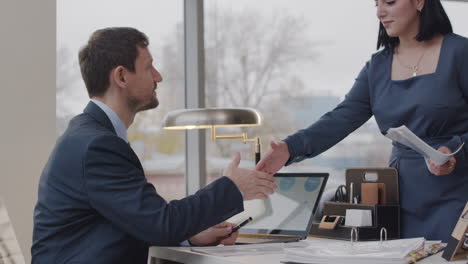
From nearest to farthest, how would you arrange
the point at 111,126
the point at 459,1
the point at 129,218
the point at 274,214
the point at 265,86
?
the point at 129,218, the point at 111,126, the point at 274,214, the point at 265,86, the point at 459,1

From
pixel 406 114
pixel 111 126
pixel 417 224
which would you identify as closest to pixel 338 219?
pixel 417 224

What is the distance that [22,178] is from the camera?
312cm

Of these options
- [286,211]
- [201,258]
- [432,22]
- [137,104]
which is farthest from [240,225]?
[432,22]

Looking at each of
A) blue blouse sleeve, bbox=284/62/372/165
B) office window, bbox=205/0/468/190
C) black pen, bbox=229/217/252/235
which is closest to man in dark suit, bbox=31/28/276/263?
black pen, bbox=229/217/252/235

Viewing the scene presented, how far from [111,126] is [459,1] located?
3724 millimetres

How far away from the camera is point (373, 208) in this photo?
212 centimetres

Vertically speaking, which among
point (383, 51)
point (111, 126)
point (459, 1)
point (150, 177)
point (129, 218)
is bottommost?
point (150, 177)

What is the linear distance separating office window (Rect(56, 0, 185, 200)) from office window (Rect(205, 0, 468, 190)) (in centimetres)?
20

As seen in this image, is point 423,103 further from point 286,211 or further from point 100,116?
point 100,116

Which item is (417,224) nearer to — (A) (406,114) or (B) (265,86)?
(A) (406,114)

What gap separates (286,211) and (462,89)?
0.70 meters

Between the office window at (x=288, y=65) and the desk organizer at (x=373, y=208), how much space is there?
2002mm

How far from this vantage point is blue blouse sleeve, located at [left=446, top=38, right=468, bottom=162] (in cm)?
209

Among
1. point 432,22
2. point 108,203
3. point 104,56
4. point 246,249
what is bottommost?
point 246,249
